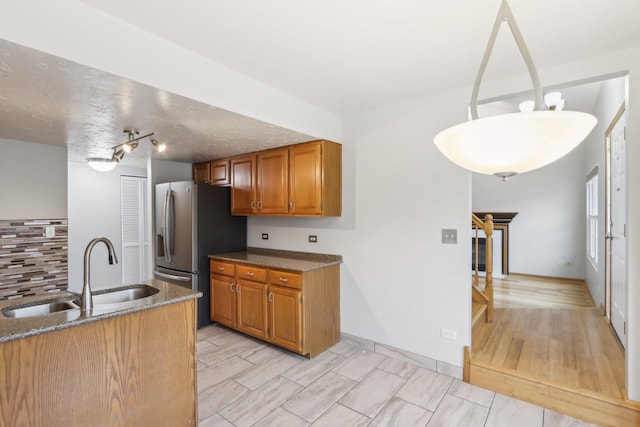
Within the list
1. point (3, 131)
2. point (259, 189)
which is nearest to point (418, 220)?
point (259, 189)

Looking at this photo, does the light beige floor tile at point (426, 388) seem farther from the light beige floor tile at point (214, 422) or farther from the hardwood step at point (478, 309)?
the light beige floor tile at point (214, 422)

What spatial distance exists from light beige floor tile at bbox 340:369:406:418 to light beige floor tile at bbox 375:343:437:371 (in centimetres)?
28

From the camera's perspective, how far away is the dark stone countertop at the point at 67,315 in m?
1.40

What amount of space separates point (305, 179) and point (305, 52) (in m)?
1.41

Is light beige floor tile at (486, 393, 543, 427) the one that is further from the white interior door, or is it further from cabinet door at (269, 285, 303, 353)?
cabinet door at (269, 285, 303, 353)

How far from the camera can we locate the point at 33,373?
142 centimetres

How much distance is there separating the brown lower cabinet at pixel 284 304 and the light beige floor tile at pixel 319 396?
0.41m

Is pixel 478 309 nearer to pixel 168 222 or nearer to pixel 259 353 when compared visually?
pixel 259 353

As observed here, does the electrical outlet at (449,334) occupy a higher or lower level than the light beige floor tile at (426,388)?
higher

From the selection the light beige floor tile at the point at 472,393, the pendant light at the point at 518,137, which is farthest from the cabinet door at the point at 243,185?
the pendant light at the point at 518,137

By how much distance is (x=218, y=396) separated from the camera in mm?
2408

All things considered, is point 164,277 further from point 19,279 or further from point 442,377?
point 442,377

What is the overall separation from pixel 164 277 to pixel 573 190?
659 cm

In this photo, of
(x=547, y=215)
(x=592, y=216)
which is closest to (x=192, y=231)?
(x=592, y=216)
